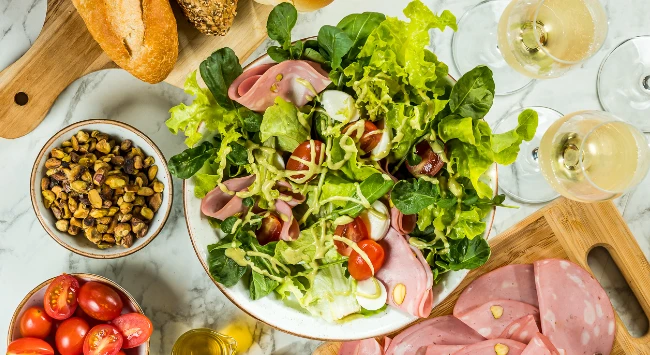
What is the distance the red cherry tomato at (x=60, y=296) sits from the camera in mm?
1222

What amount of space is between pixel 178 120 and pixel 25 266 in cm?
59

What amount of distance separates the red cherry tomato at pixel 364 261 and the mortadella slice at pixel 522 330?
17.9 inches

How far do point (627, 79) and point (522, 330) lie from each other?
62 cm

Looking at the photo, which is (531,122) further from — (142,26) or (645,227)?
(142,26)

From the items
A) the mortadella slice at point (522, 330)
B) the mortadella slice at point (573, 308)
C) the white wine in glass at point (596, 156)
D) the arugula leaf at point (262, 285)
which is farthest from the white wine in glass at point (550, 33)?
the arugula leaf at point (262, 285)

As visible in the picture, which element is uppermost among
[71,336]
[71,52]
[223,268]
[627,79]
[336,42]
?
[336,42]

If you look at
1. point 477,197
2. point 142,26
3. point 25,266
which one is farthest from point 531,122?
point 25,266

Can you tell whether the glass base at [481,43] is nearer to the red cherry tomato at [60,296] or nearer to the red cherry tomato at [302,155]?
the red cherry tomato at [302,155]

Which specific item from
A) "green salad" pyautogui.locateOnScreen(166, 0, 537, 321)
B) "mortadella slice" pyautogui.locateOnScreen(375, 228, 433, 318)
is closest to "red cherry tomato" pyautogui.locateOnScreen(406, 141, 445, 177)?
"green salad" pyautogui.locateOnScreen(166, 0, 537, 321)

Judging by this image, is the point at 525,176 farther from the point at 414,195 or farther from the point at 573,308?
the point at 414,195

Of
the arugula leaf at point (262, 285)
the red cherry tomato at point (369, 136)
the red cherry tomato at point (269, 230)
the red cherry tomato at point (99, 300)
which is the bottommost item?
the red cherry tomato at point (99, 300)

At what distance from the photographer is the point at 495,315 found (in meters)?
1.34

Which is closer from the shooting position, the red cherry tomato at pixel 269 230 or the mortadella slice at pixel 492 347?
the red cherry tomato at pixel 269 230

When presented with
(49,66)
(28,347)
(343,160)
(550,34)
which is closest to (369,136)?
(343,160)
